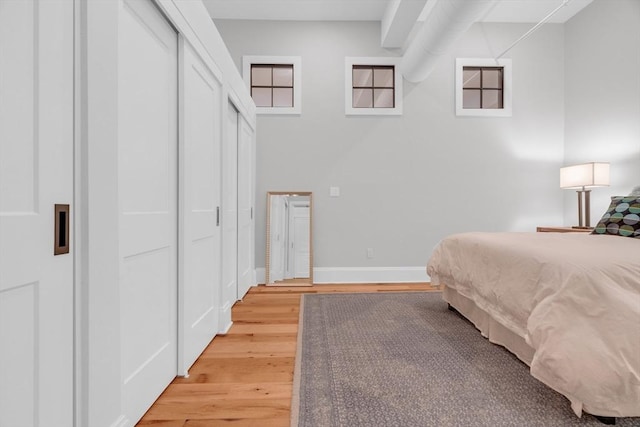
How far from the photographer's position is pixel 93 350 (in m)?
1.00

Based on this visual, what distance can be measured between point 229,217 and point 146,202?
4.21 ft

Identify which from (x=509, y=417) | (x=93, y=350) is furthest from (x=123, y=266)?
(x=509, y=417)

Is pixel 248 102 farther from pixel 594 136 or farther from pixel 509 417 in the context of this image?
pixel 594 136

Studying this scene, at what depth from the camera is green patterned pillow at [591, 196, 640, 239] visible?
2.24 metres

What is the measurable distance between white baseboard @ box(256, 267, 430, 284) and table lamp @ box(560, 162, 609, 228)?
5.86 feet

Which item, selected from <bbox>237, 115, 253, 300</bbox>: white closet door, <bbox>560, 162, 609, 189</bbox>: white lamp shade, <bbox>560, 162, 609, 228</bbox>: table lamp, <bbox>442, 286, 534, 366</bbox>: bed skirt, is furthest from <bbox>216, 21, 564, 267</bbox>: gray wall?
<bbox>442, 286, 534, 366</bbox>: bed skirt

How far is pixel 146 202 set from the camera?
1405 millimetres

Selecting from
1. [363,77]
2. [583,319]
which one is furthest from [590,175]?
[583,319]

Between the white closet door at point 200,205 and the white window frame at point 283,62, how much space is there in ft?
5.54

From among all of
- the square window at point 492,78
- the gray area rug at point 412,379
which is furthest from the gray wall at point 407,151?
the gray area rug at point 412,379

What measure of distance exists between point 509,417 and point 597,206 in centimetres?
343

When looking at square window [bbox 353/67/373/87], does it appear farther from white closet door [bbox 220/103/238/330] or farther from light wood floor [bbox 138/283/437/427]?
light wood floor [bbox 138/283/437/427]

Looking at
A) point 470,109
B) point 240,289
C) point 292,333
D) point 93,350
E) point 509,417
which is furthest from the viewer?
point 470,109

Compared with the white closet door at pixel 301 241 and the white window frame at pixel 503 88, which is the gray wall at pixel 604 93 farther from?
the white closet door at pixel 301 241
